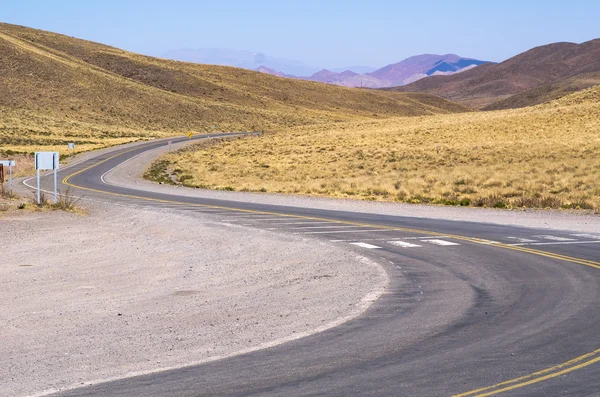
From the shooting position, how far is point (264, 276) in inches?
630

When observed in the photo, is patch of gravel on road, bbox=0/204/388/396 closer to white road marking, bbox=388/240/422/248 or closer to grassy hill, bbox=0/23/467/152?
white road marking, bbox=388/240/422/248

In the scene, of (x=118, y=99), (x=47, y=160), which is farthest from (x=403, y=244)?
(x=118, y=99)

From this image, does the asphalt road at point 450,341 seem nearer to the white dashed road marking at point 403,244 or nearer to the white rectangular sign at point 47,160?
the white dashed road marking at point 403,244

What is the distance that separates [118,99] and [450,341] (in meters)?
140

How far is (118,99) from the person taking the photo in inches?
5704

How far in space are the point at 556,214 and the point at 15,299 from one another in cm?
1975

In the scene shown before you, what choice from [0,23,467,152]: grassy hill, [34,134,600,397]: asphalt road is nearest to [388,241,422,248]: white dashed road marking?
[34,134,600,397]: asphalt road

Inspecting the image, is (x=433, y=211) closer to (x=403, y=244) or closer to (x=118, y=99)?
(x=403, y=244)

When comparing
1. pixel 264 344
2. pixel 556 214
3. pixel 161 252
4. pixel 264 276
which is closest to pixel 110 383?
pixel 264 344

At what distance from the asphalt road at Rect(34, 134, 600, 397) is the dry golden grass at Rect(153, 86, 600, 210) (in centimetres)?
1554

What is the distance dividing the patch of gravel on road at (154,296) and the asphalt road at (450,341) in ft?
1.71

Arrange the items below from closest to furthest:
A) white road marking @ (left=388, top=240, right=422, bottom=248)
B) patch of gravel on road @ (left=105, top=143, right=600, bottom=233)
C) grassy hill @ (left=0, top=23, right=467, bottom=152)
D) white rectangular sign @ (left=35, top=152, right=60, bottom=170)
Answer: white road marking @ (left=388, top=240, right=422, bottom=248), patch of gravel on road @ (left=105, top=143, right=600, bottom=233), white rectangular sign @ (left=35, top=152, right=60, bottom=170), grassy hill @ (left=0, top=23, right=467, bottom=152)

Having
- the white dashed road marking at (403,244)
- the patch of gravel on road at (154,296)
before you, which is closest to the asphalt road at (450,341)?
the white dashed road marking at (403,244)

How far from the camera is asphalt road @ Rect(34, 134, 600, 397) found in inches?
331
